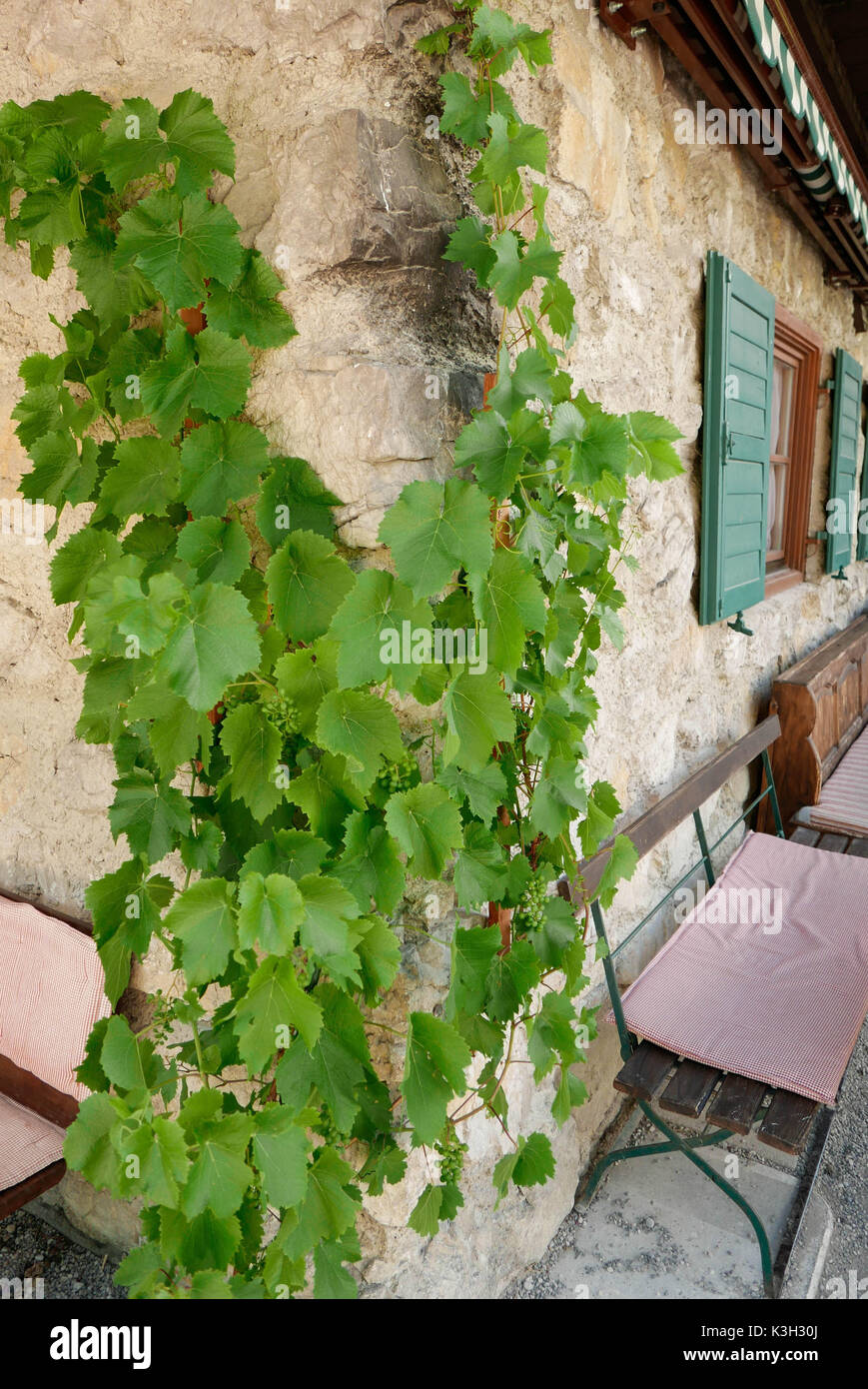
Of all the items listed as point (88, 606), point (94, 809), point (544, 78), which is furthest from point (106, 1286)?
point (544, 78)

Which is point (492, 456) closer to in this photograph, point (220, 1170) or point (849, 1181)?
point (220, 1170)

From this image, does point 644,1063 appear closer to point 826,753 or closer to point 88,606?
point 88,606

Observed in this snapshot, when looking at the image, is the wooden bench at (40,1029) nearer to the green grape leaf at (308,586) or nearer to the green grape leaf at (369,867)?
the green grape leaf at (369,867)

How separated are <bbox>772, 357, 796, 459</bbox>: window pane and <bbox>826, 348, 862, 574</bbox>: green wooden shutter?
312mm

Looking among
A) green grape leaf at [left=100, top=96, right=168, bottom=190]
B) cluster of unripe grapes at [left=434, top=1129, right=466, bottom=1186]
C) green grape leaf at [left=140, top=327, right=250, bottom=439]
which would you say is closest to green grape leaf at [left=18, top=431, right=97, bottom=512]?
green grape leaf at [left=140, top=327, right=250, bottom=439]

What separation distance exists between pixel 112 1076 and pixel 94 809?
25.7 inches

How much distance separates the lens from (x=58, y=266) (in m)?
1.48

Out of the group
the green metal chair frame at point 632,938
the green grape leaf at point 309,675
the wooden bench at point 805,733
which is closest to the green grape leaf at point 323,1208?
the green grape leaf at point 309,675

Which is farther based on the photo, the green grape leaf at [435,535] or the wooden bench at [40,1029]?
the wooden bench at [40,1029]

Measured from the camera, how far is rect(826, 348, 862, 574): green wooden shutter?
4066 millimetres

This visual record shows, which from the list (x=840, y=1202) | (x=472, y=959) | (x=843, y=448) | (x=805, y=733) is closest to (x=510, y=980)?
(x=472, y=959)

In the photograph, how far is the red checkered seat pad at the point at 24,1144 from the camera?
154 centimetres

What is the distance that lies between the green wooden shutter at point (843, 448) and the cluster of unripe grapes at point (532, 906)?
329 cm

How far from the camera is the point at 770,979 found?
205 centimetres
